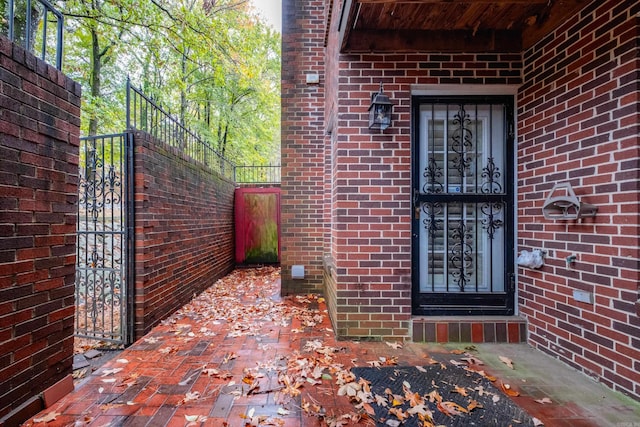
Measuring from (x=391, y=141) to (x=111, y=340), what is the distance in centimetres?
338

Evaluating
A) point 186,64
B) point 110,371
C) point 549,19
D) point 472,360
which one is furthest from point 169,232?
point 186,64

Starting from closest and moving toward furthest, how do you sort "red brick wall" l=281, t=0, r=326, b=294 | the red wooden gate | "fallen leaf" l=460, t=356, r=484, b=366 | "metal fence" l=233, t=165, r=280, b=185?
1. "fallen leaf" l=460, t=356, r=484, b=366
2. "red brick wall" l=281, t=0, r=326, b=294
3. the red wooden gate
4. "metal fence" l=233, t=165, r=280, b=185

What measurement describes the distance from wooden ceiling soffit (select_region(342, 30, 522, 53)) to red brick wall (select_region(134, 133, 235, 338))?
2.42 metres

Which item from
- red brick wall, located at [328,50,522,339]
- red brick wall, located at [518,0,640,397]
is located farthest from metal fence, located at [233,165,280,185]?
red brick wall, located at [518,0,640,397]

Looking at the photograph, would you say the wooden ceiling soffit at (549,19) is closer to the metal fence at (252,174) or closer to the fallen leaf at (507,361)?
the fallen leaf at (507,361)

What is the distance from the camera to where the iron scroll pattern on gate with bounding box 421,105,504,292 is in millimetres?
2896

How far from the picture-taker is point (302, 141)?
462cm

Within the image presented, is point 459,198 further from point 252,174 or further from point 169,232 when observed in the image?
point 252,174

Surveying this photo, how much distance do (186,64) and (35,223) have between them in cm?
912

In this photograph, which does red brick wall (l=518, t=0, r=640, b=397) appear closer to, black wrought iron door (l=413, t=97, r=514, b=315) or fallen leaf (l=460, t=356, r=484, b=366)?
black wrought iron door (l=413, t=97, r=514, b=315)

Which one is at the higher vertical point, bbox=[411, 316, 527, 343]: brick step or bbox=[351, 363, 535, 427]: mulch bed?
bbox=[411, 316, 527, 343]: brick step

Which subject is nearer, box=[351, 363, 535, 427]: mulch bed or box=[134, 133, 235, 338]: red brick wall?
box=[351, 363, 535, 427]: mulch bed

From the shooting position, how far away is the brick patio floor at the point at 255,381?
1.75 metres

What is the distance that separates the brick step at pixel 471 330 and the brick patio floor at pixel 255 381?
0.31 feet
